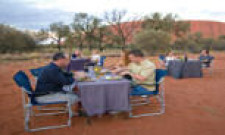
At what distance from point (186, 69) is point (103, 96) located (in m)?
5.66

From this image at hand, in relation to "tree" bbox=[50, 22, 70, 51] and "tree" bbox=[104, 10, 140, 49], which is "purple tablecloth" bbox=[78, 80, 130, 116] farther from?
"tree" bbox=[50, 22, 70, 51]

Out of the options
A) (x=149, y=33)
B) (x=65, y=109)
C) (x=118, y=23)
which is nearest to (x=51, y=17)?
(x=118, y=23)

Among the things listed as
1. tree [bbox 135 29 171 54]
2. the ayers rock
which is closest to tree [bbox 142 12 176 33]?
tree [bbox 135 29 171 54]

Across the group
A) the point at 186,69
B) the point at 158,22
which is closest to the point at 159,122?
the point at 186,69

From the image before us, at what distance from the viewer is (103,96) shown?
10.0ft

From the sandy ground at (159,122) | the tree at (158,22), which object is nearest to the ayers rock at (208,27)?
the tree at (158,22)

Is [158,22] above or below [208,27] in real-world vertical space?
below

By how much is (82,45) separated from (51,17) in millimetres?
7585

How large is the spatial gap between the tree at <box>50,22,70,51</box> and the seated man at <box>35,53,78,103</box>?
2853 cm

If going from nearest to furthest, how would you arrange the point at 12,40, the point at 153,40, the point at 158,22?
the point at 153,40
the point at 12,40
the point at 158,22

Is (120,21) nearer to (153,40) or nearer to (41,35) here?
(153,40)

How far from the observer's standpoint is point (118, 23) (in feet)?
79.2

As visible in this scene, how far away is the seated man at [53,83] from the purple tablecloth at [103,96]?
1.03ft

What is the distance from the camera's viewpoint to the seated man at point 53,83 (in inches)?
115
